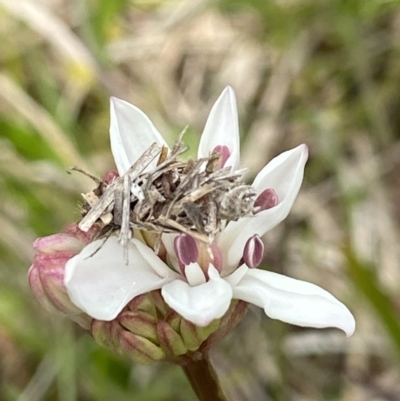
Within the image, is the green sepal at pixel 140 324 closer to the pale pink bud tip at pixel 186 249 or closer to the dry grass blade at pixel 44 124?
the pale pink bud tip at pixel 186 249

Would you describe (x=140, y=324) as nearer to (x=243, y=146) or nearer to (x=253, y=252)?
(x=253, y=252)

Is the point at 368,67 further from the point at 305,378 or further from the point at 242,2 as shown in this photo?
the point at 305,378

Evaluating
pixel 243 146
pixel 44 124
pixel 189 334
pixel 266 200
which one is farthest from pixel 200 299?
pixel 243 146

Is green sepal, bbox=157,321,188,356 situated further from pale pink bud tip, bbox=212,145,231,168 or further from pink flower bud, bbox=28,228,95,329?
pale pink bud tip, bbox=212,145,231,168

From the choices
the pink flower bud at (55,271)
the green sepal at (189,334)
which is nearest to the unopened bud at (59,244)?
the pink flower bud at (55,271)

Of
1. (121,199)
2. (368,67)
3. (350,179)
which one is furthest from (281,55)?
(121,199)

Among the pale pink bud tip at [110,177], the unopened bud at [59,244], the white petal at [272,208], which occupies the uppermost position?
the pale pink bud tip at [110,177]
